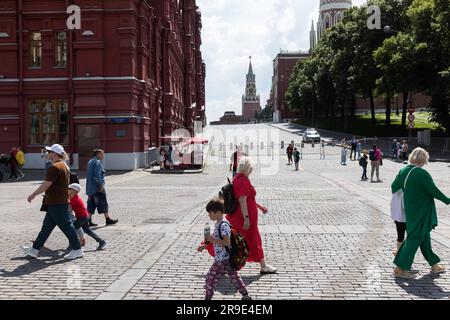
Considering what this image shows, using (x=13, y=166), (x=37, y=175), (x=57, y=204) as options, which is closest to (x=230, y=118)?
(x=37, y=175)

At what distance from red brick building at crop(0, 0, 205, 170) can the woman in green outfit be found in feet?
88.4

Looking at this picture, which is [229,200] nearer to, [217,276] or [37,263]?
[217,276]

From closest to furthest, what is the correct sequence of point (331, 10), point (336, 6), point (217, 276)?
point (217, 276)
point (336, 6)
point (331, 10)

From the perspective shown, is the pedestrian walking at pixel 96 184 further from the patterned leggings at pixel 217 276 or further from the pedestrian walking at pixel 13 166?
the pedestrian walking at pixel 13 166

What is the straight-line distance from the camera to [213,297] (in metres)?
6.97

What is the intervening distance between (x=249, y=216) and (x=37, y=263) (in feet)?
11.8

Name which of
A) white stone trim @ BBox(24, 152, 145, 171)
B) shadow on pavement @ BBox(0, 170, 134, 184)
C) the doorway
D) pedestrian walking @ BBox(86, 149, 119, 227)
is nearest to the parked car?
white stone trim @ BBox(24, 152, 145, 171)

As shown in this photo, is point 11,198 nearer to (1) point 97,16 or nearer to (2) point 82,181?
(2) point 82,181

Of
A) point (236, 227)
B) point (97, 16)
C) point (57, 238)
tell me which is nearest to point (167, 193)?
point (57, 238)

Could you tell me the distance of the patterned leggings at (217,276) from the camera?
6594 millimetres

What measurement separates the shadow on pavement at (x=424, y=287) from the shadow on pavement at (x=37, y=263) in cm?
530

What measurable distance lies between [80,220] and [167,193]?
10.5 meters

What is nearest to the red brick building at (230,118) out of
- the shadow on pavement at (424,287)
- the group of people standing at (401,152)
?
the group of people standing at (401,152)

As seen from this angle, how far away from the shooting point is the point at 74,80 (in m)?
33.7
